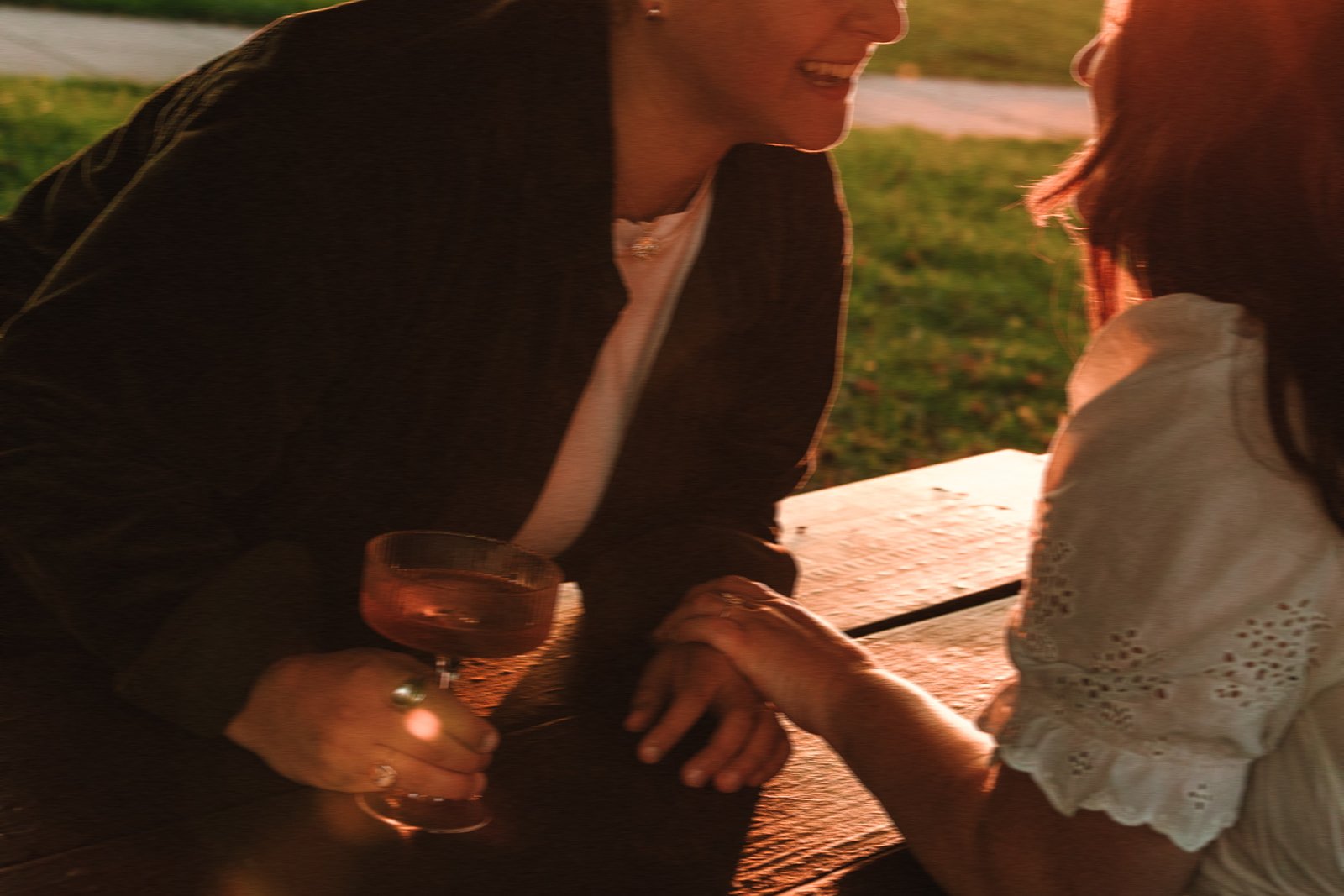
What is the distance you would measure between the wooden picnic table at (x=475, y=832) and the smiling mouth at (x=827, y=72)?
28.3 inches

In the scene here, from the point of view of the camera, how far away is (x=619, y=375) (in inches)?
77.4

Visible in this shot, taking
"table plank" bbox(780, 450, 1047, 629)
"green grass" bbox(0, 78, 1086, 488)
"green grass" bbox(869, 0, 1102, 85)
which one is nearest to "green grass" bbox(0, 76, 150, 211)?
"green grass" bbox(0, 78, 1086, 488)

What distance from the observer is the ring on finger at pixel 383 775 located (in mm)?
1438

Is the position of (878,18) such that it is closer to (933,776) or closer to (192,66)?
(933,776)

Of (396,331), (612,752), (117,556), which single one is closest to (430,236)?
(396,331)

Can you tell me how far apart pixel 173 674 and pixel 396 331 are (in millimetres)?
435

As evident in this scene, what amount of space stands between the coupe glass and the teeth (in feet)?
2.10

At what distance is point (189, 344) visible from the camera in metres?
1.52

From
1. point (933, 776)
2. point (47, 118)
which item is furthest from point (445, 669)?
point (47, 118)

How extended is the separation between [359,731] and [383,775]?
47mm

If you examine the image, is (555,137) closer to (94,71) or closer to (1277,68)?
(1277,68)

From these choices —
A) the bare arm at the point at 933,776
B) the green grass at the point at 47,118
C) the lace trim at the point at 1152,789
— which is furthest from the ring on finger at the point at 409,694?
the green grass at the point at 47,118

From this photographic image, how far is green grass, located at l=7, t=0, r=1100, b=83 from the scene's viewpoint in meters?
12.9

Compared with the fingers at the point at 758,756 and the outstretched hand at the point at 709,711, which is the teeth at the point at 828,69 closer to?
the outstretched hand at the point at 709,711
